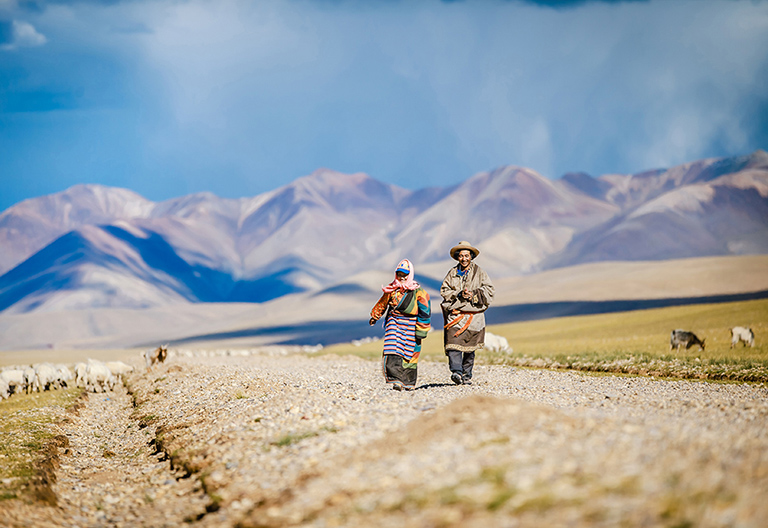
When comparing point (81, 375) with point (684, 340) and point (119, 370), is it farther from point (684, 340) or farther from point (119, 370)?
point (684, 340)

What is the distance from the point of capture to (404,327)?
44.7ft


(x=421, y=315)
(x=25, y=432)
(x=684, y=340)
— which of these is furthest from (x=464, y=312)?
(x=684, y=340)

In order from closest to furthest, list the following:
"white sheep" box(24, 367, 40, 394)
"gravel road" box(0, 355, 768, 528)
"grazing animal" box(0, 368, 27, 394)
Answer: "gravel road" box(0, 355, 768, 528), "grazing animal" box(0, 368, 27, 394), "white sheep" box(24, 367, 40, 394)

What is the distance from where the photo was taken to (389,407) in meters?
9.95

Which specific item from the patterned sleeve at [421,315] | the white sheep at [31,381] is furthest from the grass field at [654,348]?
the white sheep at [31,381]

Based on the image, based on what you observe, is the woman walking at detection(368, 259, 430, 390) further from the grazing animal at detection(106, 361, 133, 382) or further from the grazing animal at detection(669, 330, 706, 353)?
the grazing animal at detection(106, 361, 133, 382)

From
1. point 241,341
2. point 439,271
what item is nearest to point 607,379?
point 241,341

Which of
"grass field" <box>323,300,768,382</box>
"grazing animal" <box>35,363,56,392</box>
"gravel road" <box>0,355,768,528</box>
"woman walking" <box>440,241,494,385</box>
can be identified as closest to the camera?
"gravel road" <box>0,355,768,528</box>

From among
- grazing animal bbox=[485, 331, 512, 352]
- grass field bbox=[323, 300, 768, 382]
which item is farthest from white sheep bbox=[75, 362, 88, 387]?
grazing animal bbox=[485, 331, 512, 352]

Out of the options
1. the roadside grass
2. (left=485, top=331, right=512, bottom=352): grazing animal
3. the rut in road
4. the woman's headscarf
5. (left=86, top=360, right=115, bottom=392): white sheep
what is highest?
the woman's headscarf

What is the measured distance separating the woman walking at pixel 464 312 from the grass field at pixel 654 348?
6.41m

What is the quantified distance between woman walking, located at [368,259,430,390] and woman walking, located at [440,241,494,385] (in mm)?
925

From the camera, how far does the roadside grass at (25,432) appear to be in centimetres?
881

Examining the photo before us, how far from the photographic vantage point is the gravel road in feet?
17.0
